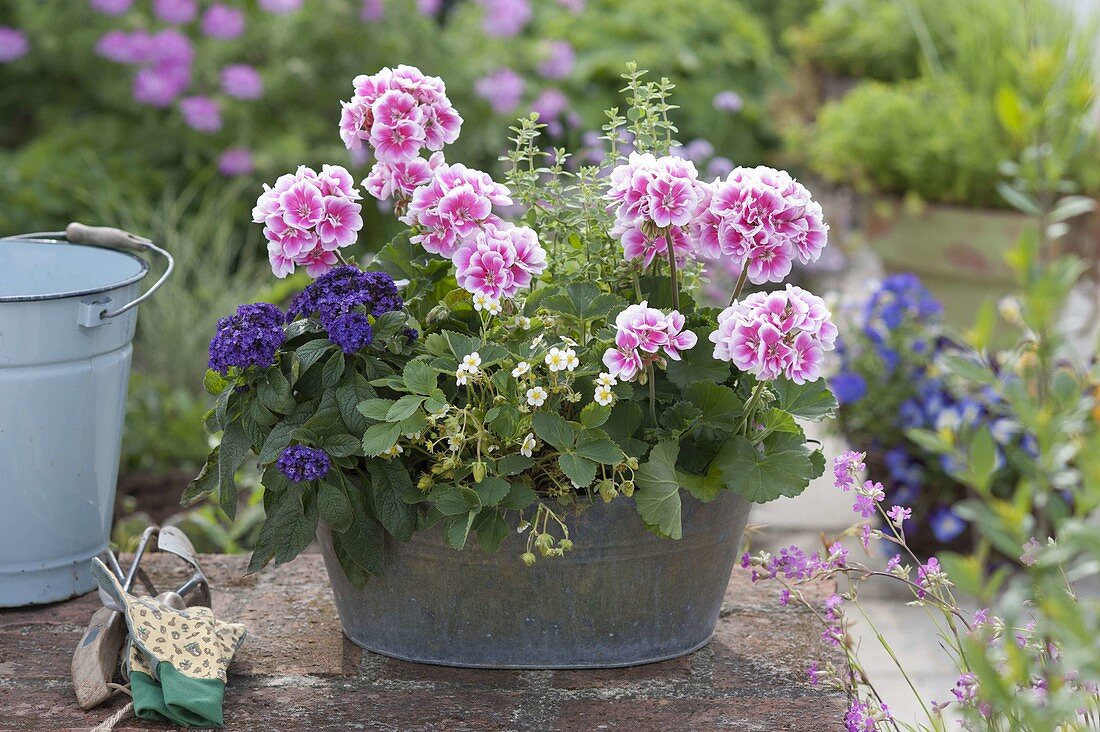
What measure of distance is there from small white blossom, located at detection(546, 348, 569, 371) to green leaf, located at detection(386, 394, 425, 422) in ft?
0.47

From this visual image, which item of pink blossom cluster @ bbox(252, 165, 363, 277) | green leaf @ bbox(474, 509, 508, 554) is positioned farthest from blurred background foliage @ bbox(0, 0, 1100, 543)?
green leaf @ bbox(474, 509, 508, 554)

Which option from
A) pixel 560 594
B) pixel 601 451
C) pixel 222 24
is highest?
pixel 222 24

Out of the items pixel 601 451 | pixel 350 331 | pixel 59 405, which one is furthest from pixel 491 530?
pixel 59 405

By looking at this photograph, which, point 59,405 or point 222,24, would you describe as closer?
point 59,405

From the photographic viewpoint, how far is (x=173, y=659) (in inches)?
56.5

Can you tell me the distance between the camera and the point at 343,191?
1.47 metres

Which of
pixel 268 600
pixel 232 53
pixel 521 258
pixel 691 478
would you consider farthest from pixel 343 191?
pixel 232 53

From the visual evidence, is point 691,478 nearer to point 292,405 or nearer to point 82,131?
point 292,405

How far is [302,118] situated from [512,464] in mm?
3101

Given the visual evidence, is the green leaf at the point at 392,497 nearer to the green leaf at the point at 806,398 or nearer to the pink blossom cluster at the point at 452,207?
the pink blossom cluster at the point at 452,207

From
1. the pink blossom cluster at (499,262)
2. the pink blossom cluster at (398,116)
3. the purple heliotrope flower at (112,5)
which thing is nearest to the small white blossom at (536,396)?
the pink blossom cluster at (499,262)

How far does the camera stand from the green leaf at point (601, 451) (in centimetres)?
134

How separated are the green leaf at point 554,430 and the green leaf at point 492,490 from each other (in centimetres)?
7

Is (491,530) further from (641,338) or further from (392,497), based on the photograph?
(641,338)
